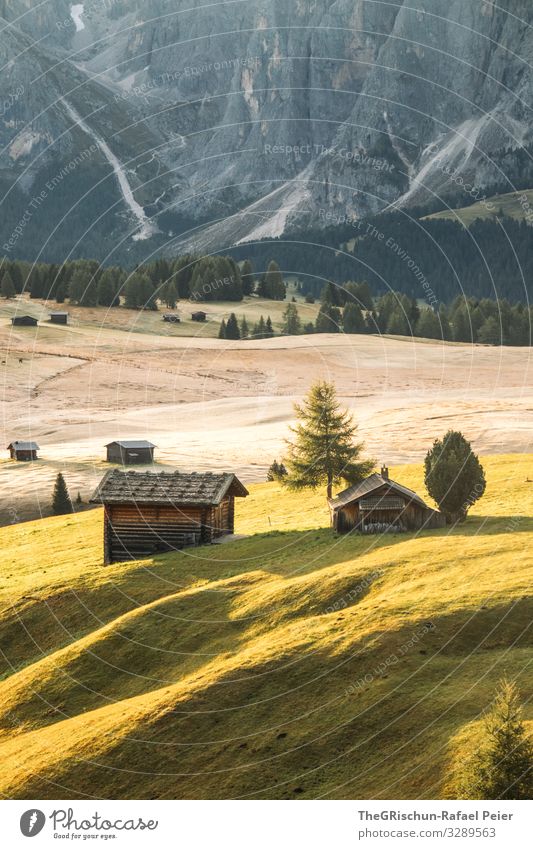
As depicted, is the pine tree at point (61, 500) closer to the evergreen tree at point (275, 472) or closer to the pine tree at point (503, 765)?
the evergreen tree at point (275, 472)

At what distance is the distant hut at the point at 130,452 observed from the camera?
106 meters

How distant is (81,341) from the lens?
18962 centimetres

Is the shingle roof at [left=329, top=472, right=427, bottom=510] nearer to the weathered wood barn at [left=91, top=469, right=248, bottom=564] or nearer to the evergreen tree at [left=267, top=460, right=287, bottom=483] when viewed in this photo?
the weathered wood barn at [left=91, top=469, right=248, bottom=564]

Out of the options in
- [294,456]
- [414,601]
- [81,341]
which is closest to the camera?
[414,601]

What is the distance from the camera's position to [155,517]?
205ft

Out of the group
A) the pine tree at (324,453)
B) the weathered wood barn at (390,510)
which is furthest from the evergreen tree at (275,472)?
the weathered wood barn at (390,510)

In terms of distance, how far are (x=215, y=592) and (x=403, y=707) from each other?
16.4m

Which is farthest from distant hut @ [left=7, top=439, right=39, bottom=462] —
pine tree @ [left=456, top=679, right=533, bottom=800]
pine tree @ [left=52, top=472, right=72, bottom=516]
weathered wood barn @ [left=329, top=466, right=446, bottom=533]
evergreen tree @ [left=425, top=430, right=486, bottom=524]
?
pine tree @ [left=456, top=679, right=533, bottom=800]

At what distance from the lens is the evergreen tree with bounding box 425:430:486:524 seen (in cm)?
5950

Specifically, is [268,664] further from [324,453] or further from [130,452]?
[130,452]

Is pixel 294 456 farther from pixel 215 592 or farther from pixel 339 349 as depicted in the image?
pixel 339 349

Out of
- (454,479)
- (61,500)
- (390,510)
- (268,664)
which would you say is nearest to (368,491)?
(390,510)

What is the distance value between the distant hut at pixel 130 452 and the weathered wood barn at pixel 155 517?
42469 millimetres
